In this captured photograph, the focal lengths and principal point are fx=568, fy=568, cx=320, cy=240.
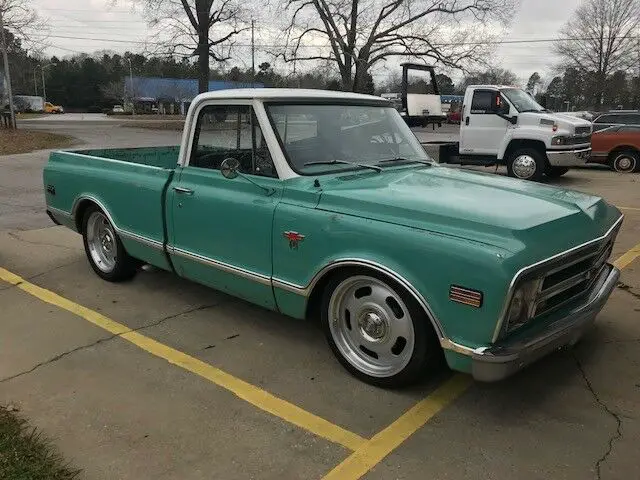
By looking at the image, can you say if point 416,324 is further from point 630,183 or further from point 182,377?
point 630,183

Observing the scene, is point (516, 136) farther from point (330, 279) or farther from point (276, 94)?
point (330, 279)

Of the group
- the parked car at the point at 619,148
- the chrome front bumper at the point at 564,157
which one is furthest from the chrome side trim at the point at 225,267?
the parked car at the point at 619,148

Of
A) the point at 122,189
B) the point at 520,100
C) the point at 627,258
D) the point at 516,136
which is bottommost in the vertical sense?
the point at 627,258

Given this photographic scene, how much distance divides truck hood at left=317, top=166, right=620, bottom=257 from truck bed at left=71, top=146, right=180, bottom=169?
3031 millimetres

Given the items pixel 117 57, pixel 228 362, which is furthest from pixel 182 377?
pixel 117 57

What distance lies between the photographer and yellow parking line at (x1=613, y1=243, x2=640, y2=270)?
6.03 meters

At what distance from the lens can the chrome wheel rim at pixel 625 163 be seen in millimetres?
15469

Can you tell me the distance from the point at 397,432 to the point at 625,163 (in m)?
15.1

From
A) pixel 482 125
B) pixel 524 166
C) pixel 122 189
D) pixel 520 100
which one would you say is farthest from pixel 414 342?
pixel 520 100

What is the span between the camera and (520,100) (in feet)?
43.8

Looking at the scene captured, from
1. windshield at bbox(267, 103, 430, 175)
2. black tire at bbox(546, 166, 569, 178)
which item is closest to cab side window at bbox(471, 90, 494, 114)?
black tire at bbox(546, 166, 569, 178)

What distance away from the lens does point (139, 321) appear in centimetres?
464

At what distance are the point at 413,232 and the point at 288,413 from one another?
49.9 inches

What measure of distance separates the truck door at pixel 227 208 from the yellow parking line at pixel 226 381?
1.93 ft
